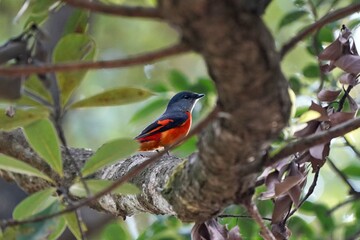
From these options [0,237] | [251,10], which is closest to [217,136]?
[251,10]

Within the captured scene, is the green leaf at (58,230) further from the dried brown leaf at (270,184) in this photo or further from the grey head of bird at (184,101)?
the grey head of bird at (184,101)

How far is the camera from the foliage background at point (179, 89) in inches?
101

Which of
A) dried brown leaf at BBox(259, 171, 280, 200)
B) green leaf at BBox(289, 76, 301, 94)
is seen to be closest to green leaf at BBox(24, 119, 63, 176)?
dried brown leaf at BBox(259, 171, 280, 200)

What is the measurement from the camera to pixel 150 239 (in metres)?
2.46

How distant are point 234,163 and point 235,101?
7.5 inches

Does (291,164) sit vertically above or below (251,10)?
below

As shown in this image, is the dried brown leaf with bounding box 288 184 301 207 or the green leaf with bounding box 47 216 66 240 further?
the dried brown leaf with bounding box 288 184 301 207

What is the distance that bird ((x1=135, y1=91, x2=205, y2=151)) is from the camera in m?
3.31

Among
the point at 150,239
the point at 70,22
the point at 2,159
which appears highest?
the point at 70,22

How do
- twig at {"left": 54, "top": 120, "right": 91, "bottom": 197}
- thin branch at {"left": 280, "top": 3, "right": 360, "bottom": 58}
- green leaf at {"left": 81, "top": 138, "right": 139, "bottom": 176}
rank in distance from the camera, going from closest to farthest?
thin branch at {"left": 280, "top": 3, "right": 360, "bottom": 58} → twig at {"left": 54, "top": 120, "right": 91, "bottom": 197} → green leaf at {"left": 81, "top": 138, "right": 139, "bottom": 176}

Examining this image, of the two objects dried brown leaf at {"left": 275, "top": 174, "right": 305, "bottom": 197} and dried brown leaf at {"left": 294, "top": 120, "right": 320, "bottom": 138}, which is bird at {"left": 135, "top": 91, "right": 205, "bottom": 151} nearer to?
dried brown leaf at {"left": 294, "top": 120, "right": 320, "bottom": 138}

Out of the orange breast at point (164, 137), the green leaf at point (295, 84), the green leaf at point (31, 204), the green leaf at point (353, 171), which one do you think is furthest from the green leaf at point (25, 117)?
the orange breast at point (164, 137)

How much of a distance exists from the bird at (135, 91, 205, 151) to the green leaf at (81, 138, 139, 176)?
178 centimetres

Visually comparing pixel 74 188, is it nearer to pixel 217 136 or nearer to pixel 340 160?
pixel 217 136
